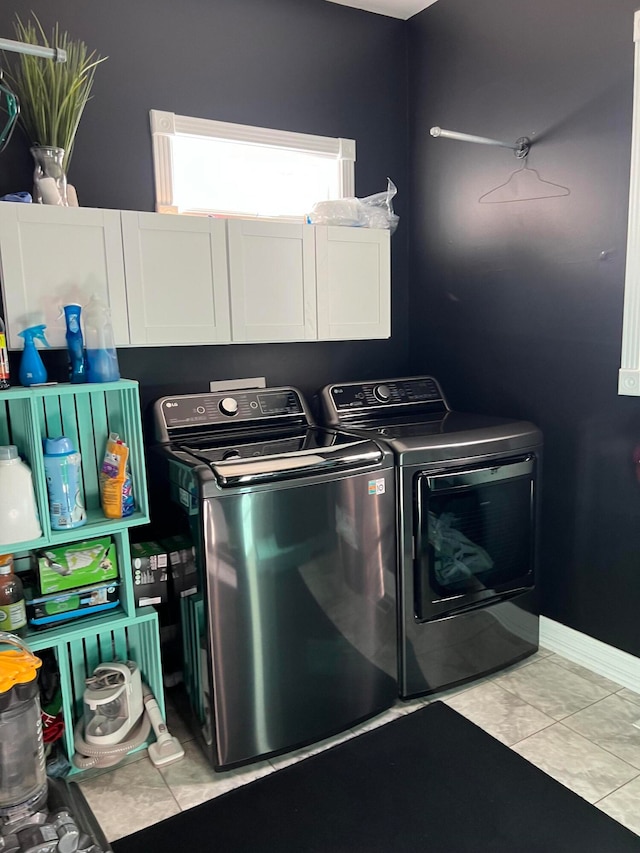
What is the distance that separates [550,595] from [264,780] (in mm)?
1391

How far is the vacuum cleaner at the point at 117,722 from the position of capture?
1946mm

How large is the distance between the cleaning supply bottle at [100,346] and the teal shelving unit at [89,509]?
0.05m

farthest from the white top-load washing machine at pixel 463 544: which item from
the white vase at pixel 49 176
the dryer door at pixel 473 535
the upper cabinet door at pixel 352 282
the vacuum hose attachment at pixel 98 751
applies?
the white vase at pixel 49 176

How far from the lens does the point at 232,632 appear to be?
1891 millimetres

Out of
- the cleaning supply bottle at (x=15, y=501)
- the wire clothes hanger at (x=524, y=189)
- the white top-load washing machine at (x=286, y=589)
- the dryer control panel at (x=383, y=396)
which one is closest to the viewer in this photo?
the cleaning supply bottle at (x=15, y=501)

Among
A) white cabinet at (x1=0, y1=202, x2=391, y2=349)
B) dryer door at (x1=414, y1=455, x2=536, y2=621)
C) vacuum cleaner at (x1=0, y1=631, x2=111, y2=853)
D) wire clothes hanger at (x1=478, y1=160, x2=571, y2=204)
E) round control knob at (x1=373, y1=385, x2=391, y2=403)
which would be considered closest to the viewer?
vacuum cleaner at (x1=0, y1=631, x2=111, y2=853)

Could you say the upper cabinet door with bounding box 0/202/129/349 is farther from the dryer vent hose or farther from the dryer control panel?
the dryer vent hose

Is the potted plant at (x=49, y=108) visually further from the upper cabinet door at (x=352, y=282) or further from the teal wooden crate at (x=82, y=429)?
the upper cabinet door at (x=352, y=282)

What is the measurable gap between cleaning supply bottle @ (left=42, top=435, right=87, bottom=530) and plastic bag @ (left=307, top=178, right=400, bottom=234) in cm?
138

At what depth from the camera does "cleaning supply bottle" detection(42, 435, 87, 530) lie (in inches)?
71.9

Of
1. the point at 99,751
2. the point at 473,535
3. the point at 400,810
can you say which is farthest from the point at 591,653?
the point at 99,751

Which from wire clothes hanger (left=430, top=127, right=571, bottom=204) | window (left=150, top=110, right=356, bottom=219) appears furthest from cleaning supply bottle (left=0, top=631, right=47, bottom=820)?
wire clothes hanger (left=430, top=127, right=571, bottom=204)

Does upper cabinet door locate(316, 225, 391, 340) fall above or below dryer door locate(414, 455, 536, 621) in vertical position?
above

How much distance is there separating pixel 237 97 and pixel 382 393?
1.37 metres
